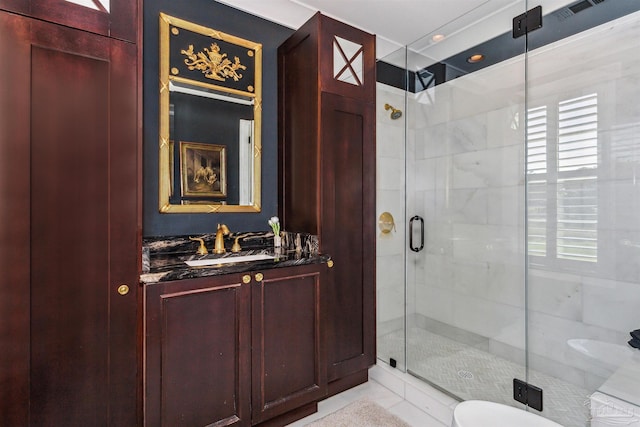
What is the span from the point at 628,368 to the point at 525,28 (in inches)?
87.7

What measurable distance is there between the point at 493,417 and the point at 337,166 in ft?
5.27

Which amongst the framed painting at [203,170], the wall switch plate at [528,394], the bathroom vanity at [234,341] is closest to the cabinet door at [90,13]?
the framed painting at [203,170]

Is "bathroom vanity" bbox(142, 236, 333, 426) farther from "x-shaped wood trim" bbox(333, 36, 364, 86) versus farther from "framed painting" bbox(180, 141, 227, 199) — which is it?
"x-shaped wood trim" bbox(333, 36, 364, 86)

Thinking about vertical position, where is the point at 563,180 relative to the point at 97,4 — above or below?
below

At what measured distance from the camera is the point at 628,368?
1.89m

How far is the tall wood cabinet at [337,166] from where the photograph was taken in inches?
83.3

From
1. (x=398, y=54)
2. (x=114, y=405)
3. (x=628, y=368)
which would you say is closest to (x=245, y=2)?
(x=398, y=54)

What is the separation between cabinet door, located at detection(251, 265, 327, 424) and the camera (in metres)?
1.74

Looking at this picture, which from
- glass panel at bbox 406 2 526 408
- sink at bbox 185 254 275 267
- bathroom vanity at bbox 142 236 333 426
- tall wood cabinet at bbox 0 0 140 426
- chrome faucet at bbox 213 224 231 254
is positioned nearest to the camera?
tall wood cabinet at bbox 0 0 140 426

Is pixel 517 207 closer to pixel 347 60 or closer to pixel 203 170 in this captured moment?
pixel 347 60

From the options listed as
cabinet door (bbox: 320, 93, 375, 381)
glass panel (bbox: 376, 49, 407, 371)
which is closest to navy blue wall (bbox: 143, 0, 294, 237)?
cabinet door (bbox: 320, 93, 375, 381)

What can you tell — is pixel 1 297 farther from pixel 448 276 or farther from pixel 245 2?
pixel 448 276

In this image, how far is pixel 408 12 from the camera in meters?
2.64

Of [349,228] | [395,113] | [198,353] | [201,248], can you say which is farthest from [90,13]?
[395,113]
